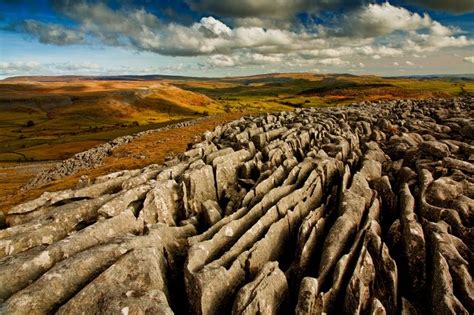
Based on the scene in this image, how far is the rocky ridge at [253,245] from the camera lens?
15.6m

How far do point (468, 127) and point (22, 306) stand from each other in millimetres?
52601

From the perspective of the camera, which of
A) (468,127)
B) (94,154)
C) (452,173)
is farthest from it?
(94,154)

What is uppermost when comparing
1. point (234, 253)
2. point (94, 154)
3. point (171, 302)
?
point (234, 253)

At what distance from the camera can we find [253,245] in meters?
19.6

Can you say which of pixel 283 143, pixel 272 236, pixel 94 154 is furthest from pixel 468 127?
pixel 94 154

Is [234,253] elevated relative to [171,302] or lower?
elevated

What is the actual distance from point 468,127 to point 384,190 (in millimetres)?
28517

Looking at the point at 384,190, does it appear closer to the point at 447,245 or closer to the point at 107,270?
the point at 447,245

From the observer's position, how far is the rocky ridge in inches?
612

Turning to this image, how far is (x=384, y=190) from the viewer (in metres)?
26.9

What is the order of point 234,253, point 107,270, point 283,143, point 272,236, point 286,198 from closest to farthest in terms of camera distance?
point 107,270 → point 234,253 → point 272,236 → point 286,198 → point 283,143

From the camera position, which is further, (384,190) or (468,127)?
(468,127)

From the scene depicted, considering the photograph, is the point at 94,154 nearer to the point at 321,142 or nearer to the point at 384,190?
the point at 321,142

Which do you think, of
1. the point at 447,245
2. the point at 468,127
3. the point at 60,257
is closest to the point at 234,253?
the point at 60,257
